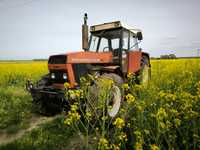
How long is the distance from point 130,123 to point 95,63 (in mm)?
2652

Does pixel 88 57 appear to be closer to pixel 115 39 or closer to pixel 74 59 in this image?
pixel 74 59

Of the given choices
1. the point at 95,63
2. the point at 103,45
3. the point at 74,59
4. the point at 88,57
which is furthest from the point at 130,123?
the point at 103,45

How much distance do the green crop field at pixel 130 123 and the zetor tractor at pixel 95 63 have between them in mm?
520

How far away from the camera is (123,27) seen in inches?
234

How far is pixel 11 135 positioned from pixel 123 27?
12.6ft

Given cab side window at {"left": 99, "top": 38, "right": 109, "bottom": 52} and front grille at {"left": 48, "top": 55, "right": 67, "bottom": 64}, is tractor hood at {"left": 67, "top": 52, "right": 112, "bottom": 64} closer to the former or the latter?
front grille at {"left": 48, "top": 55, "right": 67, "bottom": 64}

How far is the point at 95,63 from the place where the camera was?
18.7 feet

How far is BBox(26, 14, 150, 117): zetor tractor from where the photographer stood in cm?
511

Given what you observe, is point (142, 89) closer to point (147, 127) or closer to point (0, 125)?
point (147, 127)

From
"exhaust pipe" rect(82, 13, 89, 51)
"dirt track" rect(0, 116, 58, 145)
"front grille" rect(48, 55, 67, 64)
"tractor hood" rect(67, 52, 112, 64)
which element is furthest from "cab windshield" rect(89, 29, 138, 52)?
"dirt track" rect(0, 116, 58, 145)

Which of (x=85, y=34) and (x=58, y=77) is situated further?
(x=85, y=34)

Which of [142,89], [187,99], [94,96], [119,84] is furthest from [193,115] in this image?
[119,84]

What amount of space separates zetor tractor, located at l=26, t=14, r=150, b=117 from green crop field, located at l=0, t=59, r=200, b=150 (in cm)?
52

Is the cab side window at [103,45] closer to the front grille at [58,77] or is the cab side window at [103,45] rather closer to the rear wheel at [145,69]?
the rear wheel at [145,69]
